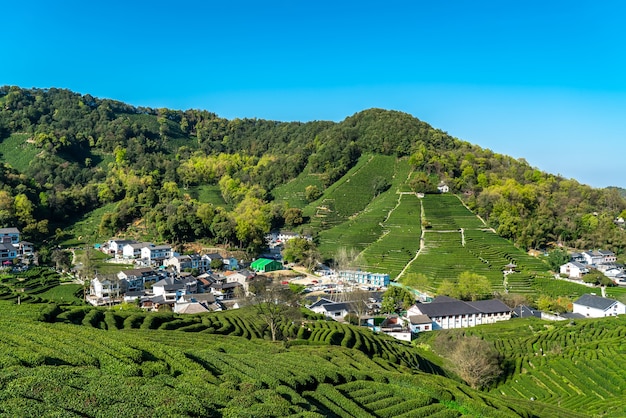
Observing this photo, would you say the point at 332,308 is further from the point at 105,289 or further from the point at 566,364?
the point at 105,289

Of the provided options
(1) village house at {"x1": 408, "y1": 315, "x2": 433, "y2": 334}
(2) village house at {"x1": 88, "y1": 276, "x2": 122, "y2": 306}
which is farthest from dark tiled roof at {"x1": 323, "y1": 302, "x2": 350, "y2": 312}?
(2) village house at {"x1": 88, "y1": 276, "x2": 122, "y2": 306}

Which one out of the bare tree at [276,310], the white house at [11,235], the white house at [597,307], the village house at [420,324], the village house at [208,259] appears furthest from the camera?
the village house at [208,259]

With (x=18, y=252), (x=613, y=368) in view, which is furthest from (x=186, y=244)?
(x=613, y=368)

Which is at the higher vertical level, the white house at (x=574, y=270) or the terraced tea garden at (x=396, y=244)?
the terraced tea garden at (x=396, y=244)

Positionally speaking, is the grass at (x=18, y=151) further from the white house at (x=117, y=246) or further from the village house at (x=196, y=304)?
the village house at (x=196, y=304)

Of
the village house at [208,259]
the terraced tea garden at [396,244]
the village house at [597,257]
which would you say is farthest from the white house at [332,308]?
the village house at [597,257]

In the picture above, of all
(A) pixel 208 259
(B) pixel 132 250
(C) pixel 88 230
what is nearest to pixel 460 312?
(A) pixel 208 259
